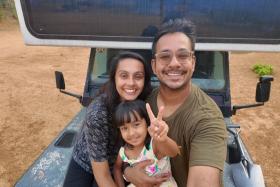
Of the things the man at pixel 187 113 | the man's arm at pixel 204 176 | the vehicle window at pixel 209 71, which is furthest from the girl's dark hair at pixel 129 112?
the vehicle window at pixel 209 71

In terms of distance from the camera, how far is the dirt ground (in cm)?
514

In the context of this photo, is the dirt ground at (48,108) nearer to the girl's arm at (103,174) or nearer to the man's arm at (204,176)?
the girl's arm at (103,174)

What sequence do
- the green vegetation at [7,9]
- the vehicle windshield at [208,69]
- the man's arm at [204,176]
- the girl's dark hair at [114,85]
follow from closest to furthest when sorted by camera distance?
the man's arm at [204,176] → the girl's dark hair at [114,85] → the vehicle windshield at [208,69] → the green vegetation at [7,9]

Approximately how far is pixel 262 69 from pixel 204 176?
919 centimetres

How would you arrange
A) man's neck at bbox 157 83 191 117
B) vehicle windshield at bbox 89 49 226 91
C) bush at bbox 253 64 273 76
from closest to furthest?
man's neck at bbox 157 83 191 117 < vehicle windshield at bbox 89 49 226 91 < bush at bbox 253 64 273 76

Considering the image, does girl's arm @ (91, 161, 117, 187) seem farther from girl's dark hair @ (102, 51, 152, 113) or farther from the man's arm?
the man's arm

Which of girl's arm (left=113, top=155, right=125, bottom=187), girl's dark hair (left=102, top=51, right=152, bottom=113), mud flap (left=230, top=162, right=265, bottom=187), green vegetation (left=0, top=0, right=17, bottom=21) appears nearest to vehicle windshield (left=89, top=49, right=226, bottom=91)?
mud flap (left=230, top=162, right=265, bottom=187)

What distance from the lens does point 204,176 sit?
1.58m

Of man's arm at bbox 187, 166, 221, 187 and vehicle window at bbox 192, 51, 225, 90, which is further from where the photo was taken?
vehicle window at bbox 192, 51, 225, 90

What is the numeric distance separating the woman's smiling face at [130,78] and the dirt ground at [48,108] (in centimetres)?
308

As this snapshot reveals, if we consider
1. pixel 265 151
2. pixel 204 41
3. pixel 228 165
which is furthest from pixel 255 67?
pixel 204 41

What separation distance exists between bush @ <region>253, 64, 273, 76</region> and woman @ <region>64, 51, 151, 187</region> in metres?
8.56

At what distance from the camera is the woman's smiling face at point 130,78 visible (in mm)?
2047

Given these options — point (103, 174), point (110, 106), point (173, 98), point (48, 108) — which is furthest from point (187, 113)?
point (48, 108)
